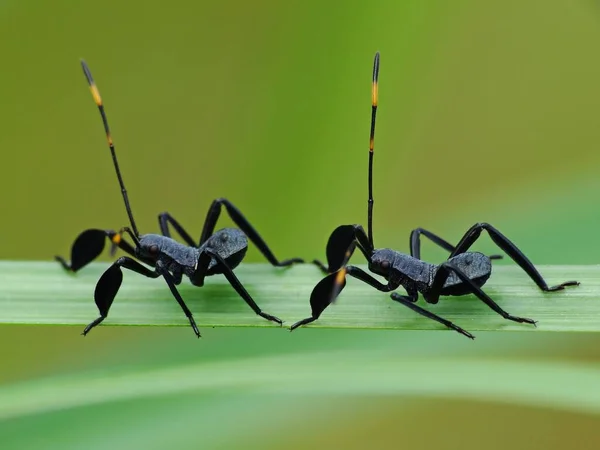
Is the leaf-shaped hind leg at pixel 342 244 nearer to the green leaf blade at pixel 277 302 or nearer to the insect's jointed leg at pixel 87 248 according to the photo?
the green leaf blade at pixel 277 302

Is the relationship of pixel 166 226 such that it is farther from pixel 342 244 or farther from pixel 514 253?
pixel 514 253

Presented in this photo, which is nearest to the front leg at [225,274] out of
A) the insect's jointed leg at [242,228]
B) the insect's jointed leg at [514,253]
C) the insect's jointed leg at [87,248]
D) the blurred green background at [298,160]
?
the blurred green background at [298,160]

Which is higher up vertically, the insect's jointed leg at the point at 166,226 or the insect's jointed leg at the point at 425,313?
the insect's jointed leg at the point at 166,226

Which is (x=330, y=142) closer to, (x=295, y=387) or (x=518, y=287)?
(x=518, y=287)

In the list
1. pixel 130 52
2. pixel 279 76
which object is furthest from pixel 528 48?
pixel 130 52

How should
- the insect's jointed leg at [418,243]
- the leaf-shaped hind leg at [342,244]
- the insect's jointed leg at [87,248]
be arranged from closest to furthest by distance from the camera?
the leaf-shaped hind leg at [342,244] < the insect's jointed leg at [418,243] < the insect's jointed leg at [87,248]

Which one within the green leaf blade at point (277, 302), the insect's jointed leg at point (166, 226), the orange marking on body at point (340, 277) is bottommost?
the green leaf blade at point (277, 302)
